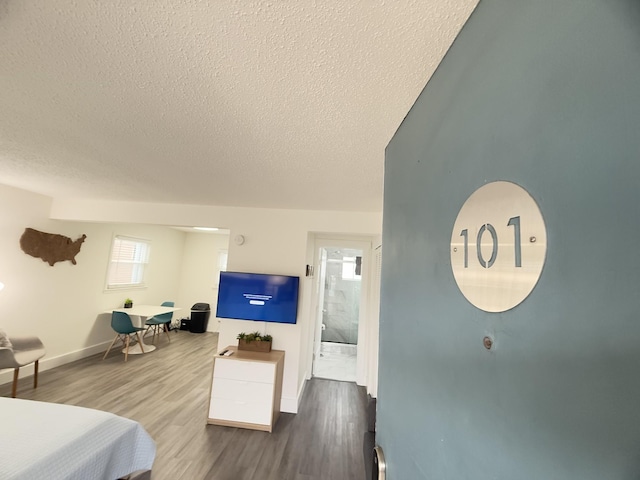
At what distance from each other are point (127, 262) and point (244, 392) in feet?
13.2

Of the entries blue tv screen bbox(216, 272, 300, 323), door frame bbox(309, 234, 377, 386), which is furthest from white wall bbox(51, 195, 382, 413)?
door frame bbox(309, 234, 377, 386)

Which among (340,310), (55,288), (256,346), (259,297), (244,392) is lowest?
(244,392)

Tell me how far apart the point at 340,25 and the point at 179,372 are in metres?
4.75

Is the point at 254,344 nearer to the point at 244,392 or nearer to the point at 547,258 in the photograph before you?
the point at 244,392

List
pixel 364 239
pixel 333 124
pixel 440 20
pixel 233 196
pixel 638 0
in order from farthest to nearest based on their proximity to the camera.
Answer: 1. pixel 364 239
2. pixel 233 196
3. pixel 333 124
4. pixel 440 20
5. pixel 638 0

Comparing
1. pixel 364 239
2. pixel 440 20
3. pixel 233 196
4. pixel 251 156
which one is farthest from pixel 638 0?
pixel 364 239

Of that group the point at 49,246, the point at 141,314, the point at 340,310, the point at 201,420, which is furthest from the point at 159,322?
the point at 340,310

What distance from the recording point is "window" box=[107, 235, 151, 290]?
5.00 metres

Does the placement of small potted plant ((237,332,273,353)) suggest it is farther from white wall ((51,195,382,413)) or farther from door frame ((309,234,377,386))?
door frame ((309,234,377,386))

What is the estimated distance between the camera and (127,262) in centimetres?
534

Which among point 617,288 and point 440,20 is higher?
point 440,20

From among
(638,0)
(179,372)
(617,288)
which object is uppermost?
(638,0)

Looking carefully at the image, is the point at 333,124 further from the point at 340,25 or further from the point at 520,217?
the point at 520,217

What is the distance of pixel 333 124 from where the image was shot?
55.9 inches
